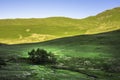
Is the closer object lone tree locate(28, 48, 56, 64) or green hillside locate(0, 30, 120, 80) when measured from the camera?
green hillside locate(0, 30, 120, 80)

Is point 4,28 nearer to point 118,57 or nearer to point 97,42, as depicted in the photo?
point 97,42

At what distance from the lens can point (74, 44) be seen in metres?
75.8

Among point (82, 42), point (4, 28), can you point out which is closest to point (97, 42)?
point (82, 42)

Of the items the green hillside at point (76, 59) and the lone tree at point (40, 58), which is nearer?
the green hillside at point (76, 59)

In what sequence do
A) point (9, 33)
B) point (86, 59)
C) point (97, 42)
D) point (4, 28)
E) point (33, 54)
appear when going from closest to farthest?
point (33, 54) → point (86, 59) → point (97, 42) → point (9, 33) → point (4, 28)

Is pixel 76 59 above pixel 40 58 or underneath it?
underneath

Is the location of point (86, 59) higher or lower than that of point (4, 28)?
lower

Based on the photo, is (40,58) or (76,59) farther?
(76,59)

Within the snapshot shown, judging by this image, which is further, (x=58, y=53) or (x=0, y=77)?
(x=58, y=53)

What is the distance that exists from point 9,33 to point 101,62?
101 metres

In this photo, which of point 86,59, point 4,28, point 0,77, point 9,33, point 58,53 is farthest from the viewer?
point 4,28

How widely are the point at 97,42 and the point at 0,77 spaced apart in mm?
46159

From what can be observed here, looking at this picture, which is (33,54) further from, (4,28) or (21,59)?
(4,28)

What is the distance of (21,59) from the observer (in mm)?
52250
